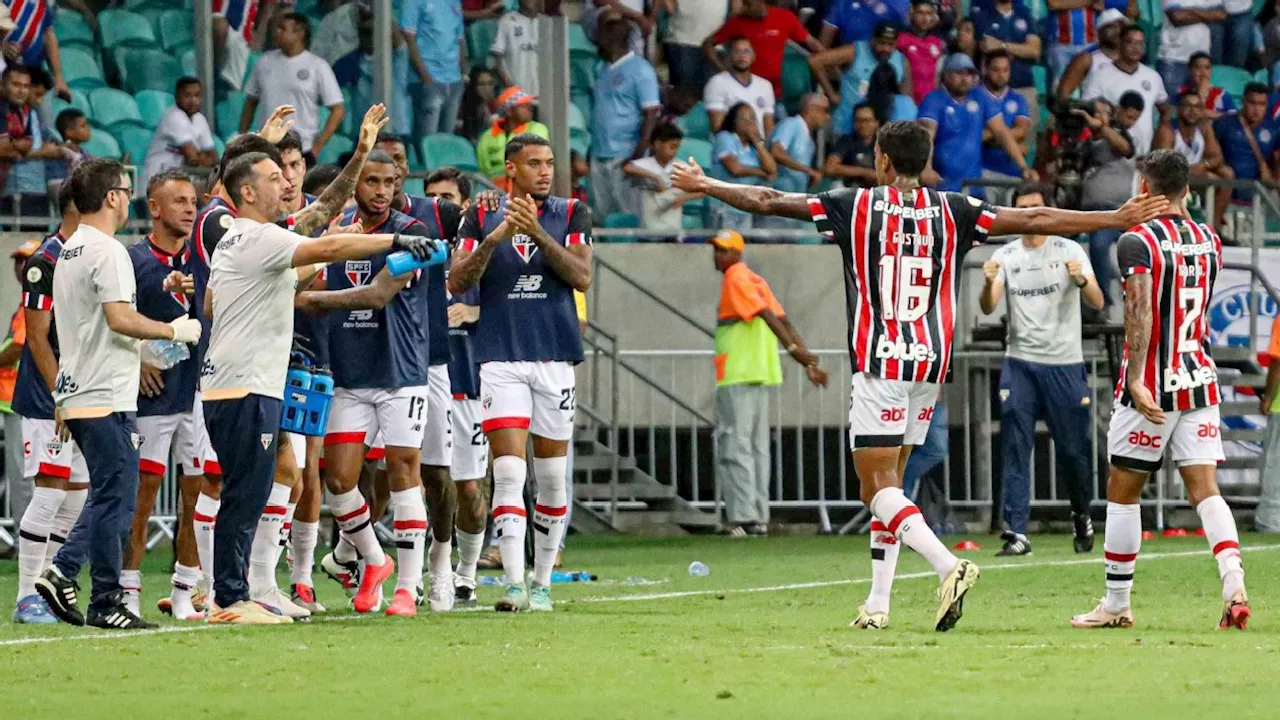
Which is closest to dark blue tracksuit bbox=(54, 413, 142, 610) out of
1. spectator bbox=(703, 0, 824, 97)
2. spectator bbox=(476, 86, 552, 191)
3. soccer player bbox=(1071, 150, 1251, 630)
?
soccer player bbox=(1071, 150, 1251, 630)

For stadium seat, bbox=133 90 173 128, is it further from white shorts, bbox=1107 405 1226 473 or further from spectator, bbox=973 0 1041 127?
white shorts, bbox=1107 405 1226 473

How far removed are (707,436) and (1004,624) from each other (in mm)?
10273

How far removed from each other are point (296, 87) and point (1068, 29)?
9127 mm

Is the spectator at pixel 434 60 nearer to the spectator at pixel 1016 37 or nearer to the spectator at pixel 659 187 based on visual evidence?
the spectator at pixel 659 187

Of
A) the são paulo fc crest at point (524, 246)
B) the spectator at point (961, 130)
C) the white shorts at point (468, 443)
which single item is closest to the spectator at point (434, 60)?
the spectator at point (961, 130)

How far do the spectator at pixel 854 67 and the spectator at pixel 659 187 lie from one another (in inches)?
96.9

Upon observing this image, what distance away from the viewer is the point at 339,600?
40.5 feet

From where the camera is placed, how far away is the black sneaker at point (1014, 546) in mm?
15516

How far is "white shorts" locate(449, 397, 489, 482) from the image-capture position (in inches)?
486

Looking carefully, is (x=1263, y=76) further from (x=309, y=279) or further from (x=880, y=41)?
(x=309, y=279)

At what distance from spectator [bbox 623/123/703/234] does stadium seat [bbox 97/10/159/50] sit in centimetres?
487

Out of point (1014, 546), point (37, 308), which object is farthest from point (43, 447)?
point (1014, 546)

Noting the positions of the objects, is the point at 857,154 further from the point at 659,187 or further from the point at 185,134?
the point at 185,134

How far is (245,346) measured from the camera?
9.71m
